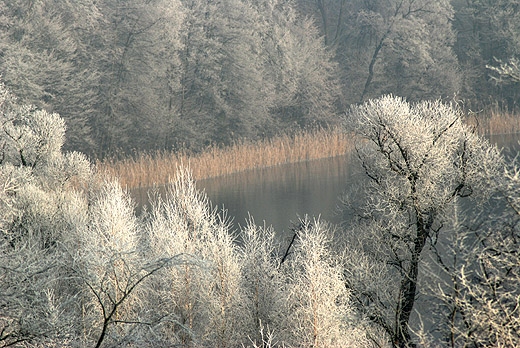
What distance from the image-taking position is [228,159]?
77.8 feet

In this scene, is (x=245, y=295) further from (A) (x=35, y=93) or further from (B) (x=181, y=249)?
(A) (x=35, y=93)

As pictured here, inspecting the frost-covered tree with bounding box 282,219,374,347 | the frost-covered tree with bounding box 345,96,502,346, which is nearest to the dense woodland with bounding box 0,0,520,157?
the frost-covered tree with bounding box 345,96,502,346

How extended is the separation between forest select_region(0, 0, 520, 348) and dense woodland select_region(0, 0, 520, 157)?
0.09 meters

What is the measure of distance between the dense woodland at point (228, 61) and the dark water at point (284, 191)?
332 cm

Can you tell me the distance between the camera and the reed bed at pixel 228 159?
845 inches

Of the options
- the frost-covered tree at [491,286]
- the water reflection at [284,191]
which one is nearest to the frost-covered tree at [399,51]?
the water reflection at [284,191]

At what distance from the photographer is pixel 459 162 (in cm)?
873

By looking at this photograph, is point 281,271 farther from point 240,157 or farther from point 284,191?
point 240,157

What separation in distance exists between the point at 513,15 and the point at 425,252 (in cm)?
2199

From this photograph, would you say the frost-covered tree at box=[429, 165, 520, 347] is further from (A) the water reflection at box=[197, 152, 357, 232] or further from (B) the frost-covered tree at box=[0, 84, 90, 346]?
(A) the water reflection at box=[197, 152, 357, 232]

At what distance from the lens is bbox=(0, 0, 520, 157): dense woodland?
22.9 metres

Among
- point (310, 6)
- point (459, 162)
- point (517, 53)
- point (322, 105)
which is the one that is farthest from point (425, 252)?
point (310, 6)

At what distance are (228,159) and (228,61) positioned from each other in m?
4.97

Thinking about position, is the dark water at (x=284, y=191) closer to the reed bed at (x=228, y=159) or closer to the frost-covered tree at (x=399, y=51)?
the reed bed at (x=228, y=159)
